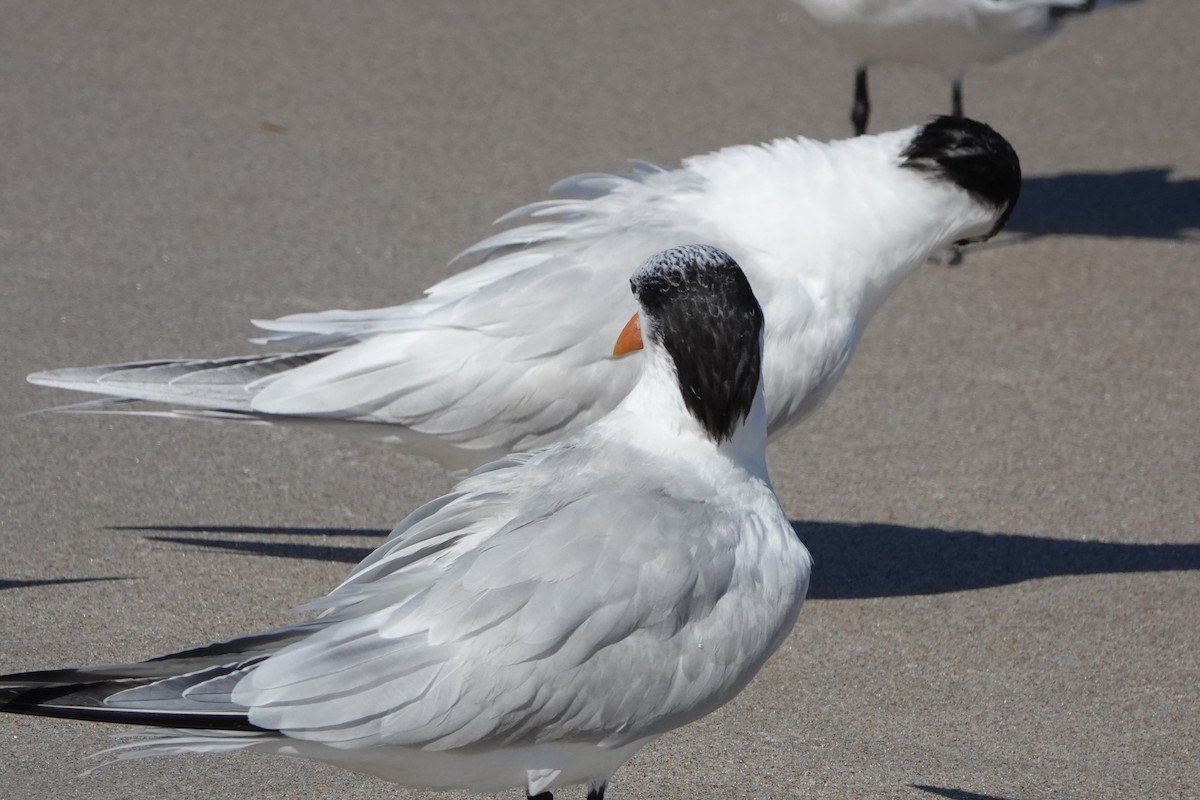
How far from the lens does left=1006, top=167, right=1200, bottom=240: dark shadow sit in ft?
22.0

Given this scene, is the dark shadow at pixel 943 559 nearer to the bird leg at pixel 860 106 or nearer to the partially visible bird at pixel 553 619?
the partially visible bird at pixel 553 619

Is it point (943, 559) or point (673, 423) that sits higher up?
point (673, 423)

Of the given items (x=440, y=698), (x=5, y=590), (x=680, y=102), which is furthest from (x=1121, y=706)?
(x=680, y=102)

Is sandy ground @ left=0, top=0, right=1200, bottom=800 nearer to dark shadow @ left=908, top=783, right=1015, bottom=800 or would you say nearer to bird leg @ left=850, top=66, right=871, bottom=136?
dark shadow @ left=908, top=783, right=1015, bottom=800

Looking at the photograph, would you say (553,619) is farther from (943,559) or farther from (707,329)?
(943,559)

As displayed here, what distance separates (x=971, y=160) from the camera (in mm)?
4258

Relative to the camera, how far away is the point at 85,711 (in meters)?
2.47

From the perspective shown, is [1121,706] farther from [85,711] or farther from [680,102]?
[680,102]

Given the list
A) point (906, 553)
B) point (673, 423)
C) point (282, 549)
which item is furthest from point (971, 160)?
point (282, 549)

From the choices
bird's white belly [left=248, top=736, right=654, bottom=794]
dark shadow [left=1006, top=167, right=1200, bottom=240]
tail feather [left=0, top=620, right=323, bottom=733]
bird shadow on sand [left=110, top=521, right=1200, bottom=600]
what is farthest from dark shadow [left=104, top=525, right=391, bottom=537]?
dark shadow [left=1006, top=167, right=1200, bottom=240]

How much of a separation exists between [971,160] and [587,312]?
1140 mm

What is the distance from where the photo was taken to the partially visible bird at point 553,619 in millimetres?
2562

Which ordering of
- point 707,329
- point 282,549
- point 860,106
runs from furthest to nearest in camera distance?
point 860,106 → point 282,549 → point 707,329

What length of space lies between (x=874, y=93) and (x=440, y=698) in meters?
5.51
